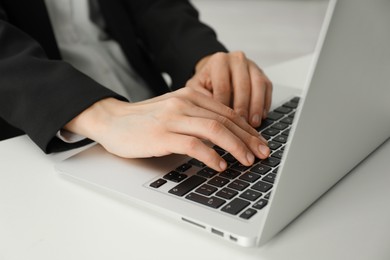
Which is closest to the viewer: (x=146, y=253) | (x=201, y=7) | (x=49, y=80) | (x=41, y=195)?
(x=146, y=253)

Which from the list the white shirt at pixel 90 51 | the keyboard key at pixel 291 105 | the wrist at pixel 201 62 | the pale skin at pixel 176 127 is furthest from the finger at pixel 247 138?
the white shirt at pixel 90 51

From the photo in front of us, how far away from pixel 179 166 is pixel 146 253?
159 mm

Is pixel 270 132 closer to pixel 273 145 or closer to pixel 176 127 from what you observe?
pixel 273 145

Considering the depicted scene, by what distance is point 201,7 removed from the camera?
4.38 m

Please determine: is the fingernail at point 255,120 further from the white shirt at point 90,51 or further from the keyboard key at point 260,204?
the white shirt at point 90,51

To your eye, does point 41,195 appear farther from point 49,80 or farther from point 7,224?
point 49,80

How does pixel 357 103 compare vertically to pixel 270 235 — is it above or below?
above

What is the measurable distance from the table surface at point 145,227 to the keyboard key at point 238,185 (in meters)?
0.07

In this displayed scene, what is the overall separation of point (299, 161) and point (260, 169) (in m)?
0.15

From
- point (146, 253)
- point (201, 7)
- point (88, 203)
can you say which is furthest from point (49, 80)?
point (201, 7)

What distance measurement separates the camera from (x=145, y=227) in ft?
1.65

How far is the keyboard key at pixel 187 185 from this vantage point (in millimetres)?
539

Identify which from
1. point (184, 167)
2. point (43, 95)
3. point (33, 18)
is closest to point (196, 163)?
point (184, 167)

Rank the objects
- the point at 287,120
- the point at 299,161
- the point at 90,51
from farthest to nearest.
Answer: the point at 90,51 < the point at 287,120 < the point at 299,161
